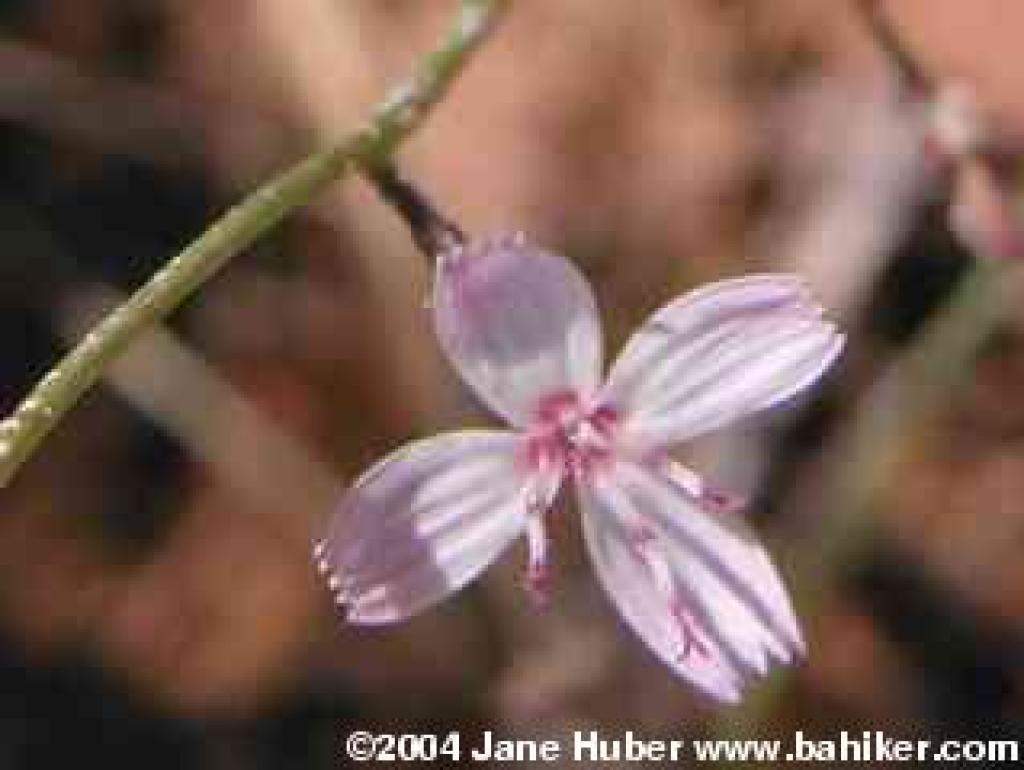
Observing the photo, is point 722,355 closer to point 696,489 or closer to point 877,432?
point 696,489

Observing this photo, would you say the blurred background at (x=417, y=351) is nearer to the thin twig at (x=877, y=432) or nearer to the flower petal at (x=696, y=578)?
the thin twig at (x=877, y=432)

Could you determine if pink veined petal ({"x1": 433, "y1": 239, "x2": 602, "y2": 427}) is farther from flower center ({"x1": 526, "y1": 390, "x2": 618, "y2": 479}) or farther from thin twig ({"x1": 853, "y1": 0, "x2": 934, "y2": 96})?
thin twig ({"x1": 853, "y1": 0, "x2": 934, "y2": 96})

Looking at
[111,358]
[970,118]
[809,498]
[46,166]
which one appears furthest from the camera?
Result: [46,166]

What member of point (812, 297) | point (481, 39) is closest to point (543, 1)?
point (481, 39)

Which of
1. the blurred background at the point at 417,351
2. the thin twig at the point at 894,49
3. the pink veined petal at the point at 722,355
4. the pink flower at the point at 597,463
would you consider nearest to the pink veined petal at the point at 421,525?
the pink flower at the point at 597,463

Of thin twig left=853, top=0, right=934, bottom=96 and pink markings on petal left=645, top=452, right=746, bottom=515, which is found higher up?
thin twig left=853, top=0, right=934, bottom=96

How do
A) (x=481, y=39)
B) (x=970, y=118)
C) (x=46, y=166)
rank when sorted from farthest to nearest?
1. (x=46, y=166)
2. (x=970, y=118)
3. (x=481, y=39)

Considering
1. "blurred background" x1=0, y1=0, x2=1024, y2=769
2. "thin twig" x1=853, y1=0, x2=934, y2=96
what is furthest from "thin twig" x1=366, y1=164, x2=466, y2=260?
"blurred background" x1=0, y1=0, x2=1024, y2=769

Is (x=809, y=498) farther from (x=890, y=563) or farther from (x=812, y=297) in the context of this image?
(x=812, y=297)
